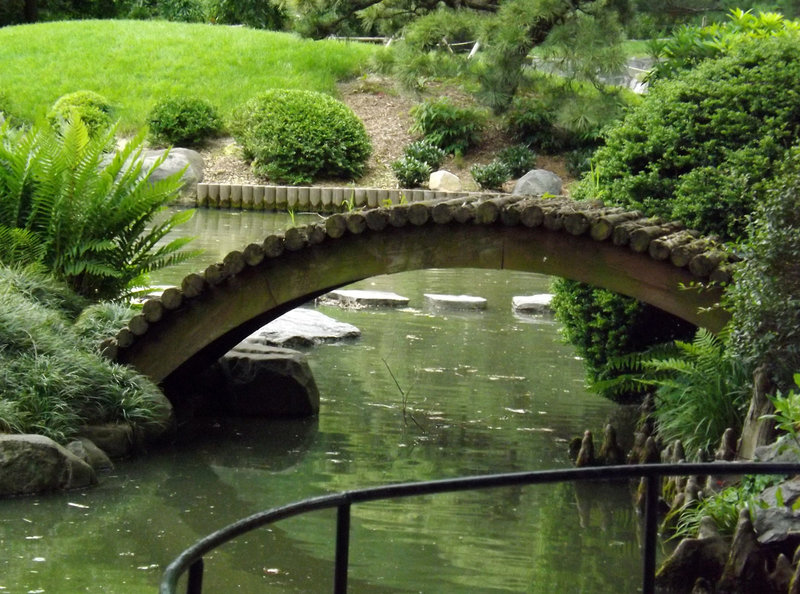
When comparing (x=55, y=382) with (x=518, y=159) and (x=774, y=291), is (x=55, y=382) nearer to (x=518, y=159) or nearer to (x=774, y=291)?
(x=774, y=291)

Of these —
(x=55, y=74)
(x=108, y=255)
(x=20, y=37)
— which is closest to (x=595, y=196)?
(x=108, y=255)

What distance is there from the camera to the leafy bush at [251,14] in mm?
38938

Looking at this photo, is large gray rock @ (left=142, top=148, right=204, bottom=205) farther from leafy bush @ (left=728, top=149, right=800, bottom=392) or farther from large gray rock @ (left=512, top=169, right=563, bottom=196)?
leafy bush @ (left=728, top=149, right=800, bottom=392)

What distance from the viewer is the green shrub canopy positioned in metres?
7.41

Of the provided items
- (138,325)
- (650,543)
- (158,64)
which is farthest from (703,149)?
(158,64)

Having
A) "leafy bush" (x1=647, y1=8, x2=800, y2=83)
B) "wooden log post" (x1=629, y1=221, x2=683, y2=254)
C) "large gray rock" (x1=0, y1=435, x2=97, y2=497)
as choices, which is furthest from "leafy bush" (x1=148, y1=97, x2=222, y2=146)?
"large gray rock" (x1=0, y1=435, x2=97, y2=497)

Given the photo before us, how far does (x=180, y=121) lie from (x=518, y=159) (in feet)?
24.4

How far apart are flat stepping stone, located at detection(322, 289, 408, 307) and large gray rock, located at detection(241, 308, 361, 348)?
1.38 metres

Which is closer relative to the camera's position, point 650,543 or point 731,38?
point 650,543

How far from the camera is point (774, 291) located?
5.79 meters

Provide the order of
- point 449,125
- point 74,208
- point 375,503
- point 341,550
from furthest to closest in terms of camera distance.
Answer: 1. point 449,125
2. point 74,208
3. point 375,503
4. point 341,550

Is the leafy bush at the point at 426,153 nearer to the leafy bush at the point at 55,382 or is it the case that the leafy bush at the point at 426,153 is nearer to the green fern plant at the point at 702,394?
the leafy bush at the point at 55,382

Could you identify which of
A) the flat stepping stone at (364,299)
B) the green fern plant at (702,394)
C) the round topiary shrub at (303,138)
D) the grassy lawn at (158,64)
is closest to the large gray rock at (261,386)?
the green fern plant at (702,394)

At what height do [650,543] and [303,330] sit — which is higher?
[650,543]
